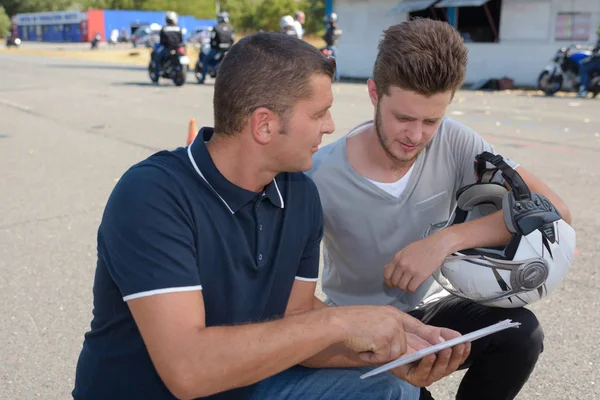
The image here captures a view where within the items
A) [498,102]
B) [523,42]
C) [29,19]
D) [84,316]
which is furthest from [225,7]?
[84,316]

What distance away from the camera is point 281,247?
6.84 feet

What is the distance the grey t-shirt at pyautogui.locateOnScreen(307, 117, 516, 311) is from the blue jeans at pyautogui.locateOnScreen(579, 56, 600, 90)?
14.6 m

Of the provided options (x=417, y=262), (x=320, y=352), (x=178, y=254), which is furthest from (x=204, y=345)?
(x=417, y=262)

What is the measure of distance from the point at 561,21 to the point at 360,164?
19.3m

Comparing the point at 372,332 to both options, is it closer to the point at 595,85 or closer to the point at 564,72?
the point at 595,85

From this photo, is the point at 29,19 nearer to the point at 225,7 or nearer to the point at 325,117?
the point at 225,7

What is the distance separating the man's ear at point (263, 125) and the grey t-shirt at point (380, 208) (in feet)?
2.30

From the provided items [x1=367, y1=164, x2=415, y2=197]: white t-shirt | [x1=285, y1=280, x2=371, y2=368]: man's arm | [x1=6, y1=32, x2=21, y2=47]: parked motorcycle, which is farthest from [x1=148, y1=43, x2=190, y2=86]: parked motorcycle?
[x1=6, y1=32, x2=21, y2=47]: parked motorcycle

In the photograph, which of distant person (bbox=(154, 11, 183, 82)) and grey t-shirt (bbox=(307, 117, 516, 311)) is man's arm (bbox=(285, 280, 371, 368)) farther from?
distant person (bbox=(154, 11, 183, 82))

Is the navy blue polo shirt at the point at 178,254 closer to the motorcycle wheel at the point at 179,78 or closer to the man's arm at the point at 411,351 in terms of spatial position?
the man's arm at the point at 411,351

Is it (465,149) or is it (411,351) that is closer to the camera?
(411,351)

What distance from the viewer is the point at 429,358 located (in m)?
1.96

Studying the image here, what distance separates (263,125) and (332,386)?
0.87 m

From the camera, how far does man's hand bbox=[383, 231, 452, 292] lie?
2.32m
